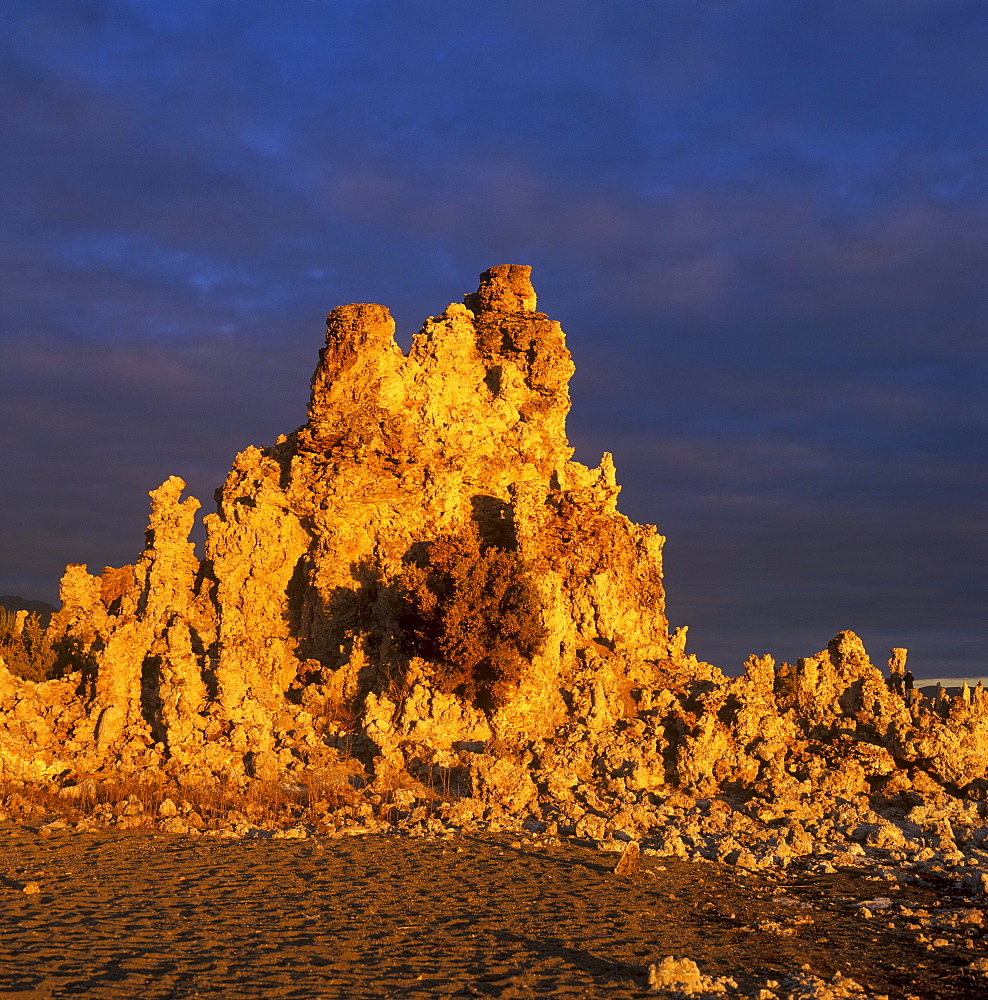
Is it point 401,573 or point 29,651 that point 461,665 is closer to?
point 401,573

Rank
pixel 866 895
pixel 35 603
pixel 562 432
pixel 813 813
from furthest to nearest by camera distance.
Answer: pixel 35 603
pixel 562 432
pixel 813 813
pixel 866 895

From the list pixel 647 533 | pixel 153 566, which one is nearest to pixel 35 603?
pixel 153 566

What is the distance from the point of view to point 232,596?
2095 cm

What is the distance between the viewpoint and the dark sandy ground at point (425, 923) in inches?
314

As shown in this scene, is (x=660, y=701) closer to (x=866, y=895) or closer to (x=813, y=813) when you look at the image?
(x=813, y=813)

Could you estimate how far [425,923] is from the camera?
384 inches

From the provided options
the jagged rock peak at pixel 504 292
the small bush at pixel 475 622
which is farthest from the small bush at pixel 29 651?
the jagged rock peak at pixel 504 292

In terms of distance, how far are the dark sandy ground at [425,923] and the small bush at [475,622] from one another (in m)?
4.90

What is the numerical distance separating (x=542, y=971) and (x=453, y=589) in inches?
425

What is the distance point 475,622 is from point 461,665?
895 mm

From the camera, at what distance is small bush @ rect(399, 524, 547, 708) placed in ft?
60.0

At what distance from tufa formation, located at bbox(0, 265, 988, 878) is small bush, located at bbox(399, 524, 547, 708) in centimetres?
5

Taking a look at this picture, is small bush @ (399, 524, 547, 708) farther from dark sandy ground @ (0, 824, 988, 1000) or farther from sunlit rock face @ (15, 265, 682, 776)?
dark sandy ground @ (0, 824, 988, 1000)

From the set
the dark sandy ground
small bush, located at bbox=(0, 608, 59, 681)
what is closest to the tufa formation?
small bush, located at bbox=(0, 608, 59, 681)
